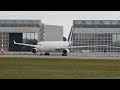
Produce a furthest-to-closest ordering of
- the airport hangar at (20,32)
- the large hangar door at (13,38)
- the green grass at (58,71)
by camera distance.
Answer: the airport hangar at (20,32) < the large hangar door at (13,38) < the green grass at (58,71)

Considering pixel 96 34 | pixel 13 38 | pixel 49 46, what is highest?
pixel 96 34

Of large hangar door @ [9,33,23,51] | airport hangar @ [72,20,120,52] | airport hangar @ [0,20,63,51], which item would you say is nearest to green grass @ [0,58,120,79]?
large hangar door @ [9,33,23,51]

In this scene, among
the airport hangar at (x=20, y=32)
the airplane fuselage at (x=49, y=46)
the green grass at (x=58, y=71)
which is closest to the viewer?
the green grass at (x=58, y=71)

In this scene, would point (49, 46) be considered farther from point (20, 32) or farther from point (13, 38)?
point (13, 38)

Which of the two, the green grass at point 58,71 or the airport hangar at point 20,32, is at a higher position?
the airport hangar at point 20,32

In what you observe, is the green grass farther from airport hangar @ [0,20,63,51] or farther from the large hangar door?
airport hangar @ [0,20,63,51]

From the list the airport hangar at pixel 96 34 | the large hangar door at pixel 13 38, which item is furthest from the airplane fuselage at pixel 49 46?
the large hangar door at pixel 13 38

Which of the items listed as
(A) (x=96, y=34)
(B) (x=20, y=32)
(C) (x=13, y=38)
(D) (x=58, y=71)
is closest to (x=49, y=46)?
(B) (x=20, y=32)

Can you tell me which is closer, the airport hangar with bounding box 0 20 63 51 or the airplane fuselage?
the airplane fuselage

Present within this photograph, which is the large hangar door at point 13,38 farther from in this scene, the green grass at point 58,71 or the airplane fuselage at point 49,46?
the green grass at point 58,71
